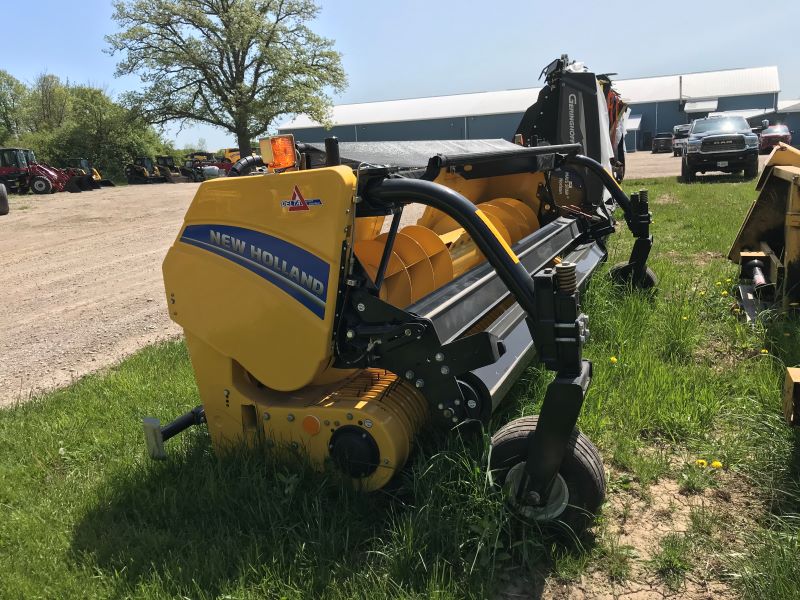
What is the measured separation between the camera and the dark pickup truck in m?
16.5

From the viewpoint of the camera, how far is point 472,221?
2.37m

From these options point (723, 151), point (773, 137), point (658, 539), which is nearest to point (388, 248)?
point (658, 539)

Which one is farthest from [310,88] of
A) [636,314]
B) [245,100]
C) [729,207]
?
[636,314]

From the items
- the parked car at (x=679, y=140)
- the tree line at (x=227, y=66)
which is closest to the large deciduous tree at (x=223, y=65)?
the tree line at (x=227, y=66)

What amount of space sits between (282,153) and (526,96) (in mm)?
66563

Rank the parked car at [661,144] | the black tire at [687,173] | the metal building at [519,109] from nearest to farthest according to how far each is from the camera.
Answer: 1. the black tire at [687,173]
2. the parked car at [661,144]
3. the metal building at [519,109]

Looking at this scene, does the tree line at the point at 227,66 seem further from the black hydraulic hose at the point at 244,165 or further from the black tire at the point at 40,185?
the black hydraulic hose at the point at 244,165

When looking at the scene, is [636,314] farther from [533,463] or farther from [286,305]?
[286,305]

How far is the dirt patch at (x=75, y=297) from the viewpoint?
5.49 meters

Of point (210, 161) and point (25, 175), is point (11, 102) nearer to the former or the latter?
point (210, 161)

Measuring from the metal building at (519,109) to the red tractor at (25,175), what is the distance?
2932cm

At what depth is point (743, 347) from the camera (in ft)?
13.8

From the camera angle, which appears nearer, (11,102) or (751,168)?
(751,168)

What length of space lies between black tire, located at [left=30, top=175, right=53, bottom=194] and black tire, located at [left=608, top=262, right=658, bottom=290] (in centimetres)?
3028
